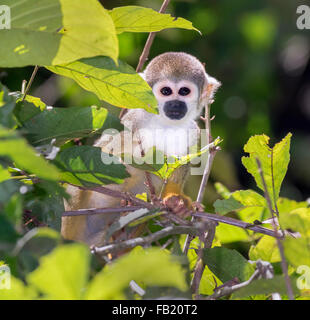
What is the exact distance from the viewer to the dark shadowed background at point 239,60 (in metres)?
4.92

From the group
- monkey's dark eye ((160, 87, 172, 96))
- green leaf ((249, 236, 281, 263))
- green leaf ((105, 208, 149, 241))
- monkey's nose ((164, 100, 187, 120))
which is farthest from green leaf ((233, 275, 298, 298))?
monkey's dark eye ((160, 87, 172, 96))

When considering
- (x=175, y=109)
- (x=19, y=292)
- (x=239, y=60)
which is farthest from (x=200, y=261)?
(x=239, y=60)

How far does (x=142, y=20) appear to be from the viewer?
5.76 ft

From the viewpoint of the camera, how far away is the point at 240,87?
219 inches

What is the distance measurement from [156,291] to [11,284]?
39 centimetres

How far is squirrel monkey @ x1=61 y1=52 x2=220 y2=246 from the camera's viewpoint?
9.36ft

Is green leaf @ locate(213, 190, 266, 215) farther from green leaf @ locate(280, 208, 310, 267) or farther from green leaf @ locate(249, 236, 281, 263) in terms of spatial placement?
green leaf @ locate(280, 208, 310, 267)

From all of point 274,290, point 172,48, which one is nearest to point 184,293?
point 274,290

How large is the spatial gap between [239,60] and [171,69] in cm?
229

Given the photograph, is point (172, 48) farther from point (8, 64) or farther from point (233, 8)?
point (8, 64)

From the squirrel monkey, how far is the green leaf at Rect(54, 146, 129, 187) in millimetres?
940

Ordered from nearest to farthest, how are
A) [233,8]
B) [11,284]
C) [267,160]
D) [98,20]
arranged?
[11,284] < [98,20] < [267,160] < [233,8]

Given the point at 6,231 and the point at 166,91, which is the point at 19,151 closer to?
the point at 6,231

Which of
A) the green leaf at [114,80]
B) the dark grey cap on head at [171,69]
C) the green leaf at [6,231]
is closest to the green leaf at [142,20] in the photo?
the green leaf at [114,80]
